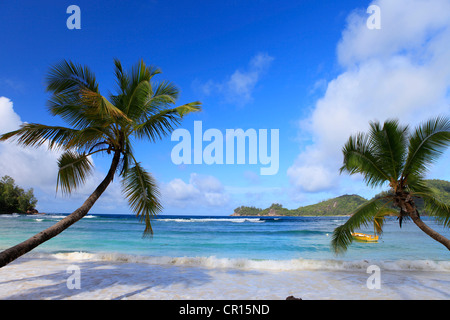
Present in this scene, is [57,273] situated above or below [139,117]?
below

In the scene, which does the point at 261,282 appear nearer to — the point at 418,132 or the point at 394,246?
the point at 418,132

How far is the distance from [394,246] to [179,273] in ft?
56.0

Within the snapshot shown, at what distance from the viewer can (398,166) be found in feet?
21.4

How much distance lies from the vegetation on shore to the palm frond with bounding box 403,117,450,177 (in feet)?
252

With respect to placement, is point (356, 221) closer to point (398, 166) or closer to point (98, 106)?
point (398, 166)

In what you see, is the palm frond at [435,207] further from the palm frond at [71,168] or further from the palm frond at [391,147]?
the palm frond at [71,168]

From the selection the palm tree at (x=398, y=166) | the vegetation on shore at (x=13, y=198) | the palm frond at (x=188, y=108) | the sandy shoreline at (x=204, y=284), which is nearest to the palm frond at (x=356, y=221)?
the palm tree at (x=398, y=166)

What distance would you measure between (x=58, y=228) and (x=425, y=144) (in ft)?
27.0

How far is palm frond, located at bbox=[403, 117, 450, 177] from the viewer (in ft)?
19.4

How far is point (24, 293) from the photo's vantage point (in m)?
5.99

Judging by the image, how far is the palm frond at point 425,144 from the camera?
5906 mm

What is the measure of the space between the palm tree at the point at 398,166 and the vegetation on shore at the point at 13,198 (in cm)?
7553
